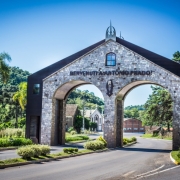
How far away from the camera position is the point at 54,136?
33.5m

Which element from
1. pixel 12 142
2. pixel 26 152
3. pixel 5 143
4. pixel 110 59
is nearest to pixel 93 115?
pixel 110 59

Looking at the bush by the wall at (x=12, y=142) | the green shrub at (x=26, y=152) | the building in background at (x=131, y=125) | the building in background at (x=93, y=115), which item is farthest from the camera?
the building in background at (x=131, y=125)

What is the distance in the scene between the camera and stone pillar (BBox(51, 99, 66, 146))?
3369 cm

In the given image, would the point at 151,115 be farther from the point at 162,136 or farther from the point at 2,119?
the point at 2,119

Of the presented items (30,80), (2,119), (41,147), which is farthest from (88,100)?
(41,147)

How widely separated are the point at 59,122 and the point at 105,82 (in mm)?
7311

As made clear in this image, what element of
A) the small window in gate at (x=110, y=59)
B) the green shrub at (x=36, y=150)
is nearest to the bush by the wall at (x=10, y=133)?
the small window in gate at (x=110, y=59)

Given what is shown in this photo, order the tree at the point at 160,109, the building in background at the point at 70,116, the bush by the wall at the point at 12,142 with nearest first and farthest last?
the bush by the wall at the point at 12,142
the tree at the point at 160,109
the building in background at the point at 70,116

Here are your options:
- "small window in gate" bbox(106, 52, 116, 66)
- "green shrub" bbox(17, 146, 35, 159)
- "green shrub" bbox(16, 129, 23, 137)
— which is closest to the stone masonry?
"small window in gate" bbox(106, 52, 116, 66)

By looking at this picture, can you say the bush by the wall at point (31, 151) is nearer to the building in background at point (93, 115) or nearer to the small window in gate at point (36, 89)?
the small window in gate at point (36, 89)

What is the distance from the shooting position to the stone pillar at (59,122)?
33688mm

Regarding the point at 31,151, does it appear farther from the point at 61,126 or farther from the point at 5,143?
the point at 61,126

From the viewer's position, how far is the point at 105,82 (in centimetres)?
3133

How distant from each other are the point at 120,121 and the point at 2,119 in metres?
37.2
